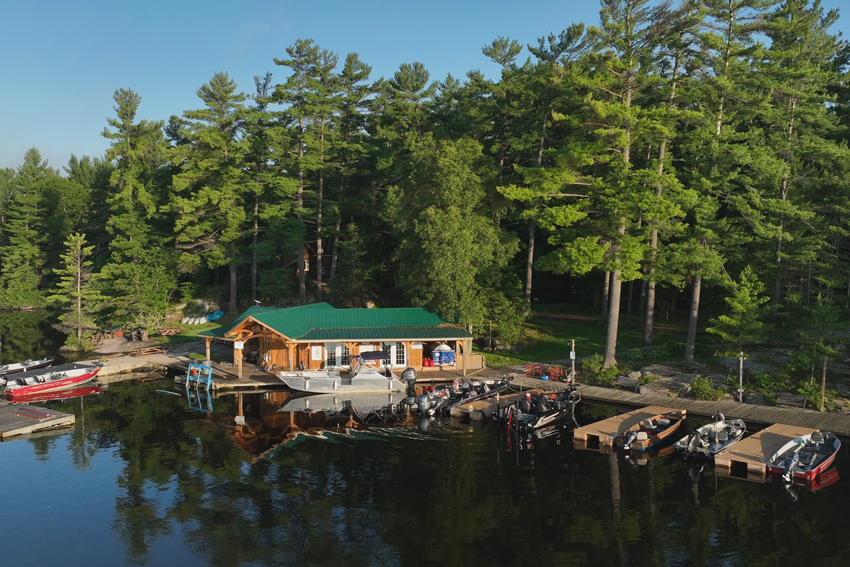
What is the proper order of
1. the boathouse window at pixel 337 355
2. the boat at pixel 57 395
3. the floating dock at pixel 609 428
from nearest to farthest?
the floating dock at pixel 609 428, the boat at pixel 57 395, the boathouse window at pixel 337 355

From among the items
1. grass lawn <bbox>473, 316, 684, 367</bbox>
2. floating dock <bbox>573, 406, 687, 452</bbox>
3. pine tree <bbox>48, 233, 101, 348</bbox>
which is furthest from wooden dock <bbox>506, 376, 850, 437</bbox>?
pine tree <bbox>48, 233, 101, 348</bbox>

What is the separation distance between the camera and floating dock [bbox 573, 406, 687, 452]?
23562 mm

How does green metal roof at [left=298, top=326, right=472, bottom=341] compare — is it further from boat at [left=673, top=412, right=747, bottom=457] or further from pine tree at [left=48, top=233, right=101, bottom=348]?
pine tree at [left=48, top=233, right=101, bottom=348]

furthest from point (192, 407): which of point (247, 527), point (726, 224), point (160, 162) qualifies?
point (160, 162)

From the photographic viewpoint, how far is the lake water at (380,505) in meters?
15.0

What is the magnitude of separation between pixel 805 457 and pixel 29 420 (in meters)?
32.1

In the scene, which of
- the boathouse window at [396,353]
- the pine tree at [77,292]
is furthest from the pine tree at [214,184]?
the boathouse window at [396,353]

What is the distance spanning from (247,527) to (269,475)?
162 inches

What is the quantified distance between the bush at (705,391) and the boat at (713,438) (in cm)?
399

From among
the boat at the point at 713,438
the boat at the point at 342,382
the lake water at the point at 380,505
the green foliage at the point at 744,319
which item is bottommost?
the lake water at the point at 380,505

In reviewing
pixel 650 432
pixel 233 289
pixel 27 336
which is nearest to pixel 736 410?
pixel 650 432

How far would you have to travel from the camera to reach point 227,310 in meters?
55.7

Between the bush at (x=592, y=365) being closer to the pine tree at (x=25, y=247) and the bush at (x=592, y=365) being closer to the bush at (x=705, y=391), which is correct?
the bush at (x=705, y=391)

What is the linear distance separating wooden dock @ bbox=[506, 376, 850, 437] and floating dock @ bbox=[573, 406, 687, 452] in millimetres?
1242
